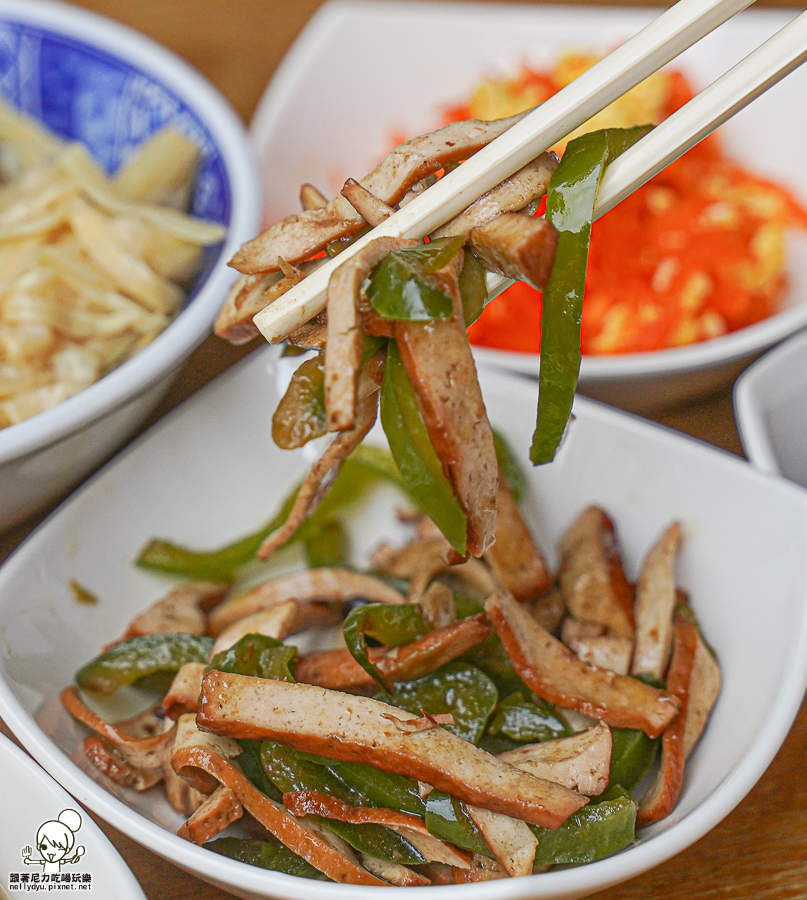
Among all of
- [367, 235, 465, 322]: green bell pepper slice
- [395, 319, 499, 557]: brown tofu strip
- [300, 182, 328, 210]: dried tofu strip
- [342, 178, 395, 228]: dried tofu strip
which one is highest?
[300, 182, 328, 210]: dried tofu strip

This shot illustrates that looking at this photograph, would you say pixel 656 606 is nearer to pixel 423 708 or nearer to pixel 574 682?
pixel 574 682

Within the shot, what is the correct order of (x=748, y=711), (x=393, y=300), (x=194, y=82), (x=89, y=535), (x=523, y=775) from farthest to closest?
Answer: (x=194, y=82), (x=89, y=535), (x=748, y=711), (x=523, y=775), (x=393, y=300)

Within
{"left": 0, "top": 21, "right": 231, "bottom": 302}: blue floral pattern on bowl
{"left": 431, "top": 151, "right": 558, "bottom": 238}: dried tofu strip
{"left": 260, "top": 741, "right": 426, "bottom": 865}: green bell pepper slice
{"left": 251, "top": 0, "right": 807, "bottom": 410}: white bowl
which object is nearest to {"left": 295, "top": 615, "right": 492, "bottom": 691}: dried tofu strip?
{"left": 260, "top": 741, "right": 426, "bottom": 865}: green bell pepper slice

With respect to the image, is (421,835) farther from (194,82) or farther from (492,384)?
(194,82)

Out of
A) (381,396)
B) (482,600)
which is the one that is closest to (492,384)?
(482,600)

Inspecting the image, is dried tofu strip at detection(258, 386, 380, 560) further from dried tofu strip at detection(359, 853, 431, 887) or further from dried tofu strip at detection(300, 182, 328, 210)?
dried tofu strip at detection(359, 853, 431, 887)

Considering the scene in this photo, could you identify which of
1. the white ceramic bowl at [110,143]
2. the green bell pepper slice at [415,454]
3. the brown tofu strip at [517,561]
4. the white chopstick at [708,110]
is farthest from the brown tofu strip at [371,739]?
the white chopstick at [708,110]

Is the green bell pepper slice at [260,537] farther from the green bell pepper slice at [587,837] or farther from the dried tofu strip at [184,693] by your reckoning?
the green bell pepper slice at [587,837]

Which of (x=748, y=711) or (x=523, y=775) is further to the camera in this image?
(x=748, y=711)
